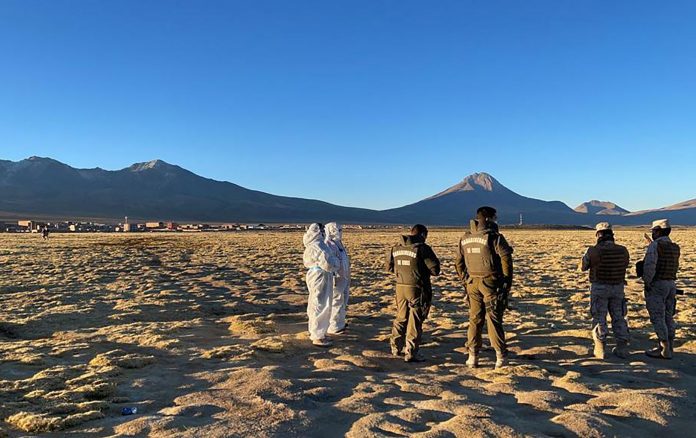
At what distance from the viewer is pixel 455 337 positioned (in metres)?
9.05

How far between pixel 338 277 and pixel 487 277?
2930mm

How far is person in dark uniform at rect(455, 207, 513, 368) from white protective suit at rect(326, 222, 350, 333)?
236 cm

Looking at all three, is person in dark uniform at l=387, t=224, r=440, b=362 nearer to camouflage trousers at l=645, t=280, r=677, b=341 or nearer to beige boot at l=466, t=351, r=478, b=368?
beige boot at l=466, t=351, r=478, b=368

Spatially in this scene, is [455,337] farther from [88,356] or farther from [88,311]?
[88,311]

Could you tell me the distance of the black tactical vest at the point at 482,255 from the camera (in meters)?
6.84

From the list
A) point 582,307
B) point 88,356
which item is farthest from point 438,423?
point 582,307

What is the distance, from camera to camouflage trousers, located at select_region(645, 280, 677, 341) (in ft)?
24.4

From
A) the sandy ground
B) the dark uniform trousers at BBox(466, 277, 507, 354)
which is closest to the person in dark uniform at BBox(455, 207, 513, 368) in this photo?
the dark uniform trousers at BBox(466, 277, 507, 354)

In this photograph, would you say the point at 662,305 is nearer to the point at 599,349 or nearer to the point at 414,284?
the point at 599,349

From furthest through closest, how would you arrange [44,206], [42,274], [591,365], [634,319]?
[44,206]
[42,274]
[634,319]
[591,365]

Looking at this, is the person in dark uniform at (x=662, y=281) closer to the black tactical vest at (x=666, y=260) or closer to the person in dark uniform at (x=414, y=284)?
the black tactical vest at (x=666, y=260)

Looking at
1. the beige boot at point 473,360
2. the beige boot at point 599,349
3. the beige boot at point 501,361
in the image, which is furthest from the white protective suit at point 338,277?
the beige boot at point 599,349

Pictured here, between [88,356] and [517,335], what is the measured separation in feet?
22.2

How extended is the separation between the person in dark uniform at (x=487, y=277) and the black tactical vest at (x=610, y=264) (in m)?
1.43
